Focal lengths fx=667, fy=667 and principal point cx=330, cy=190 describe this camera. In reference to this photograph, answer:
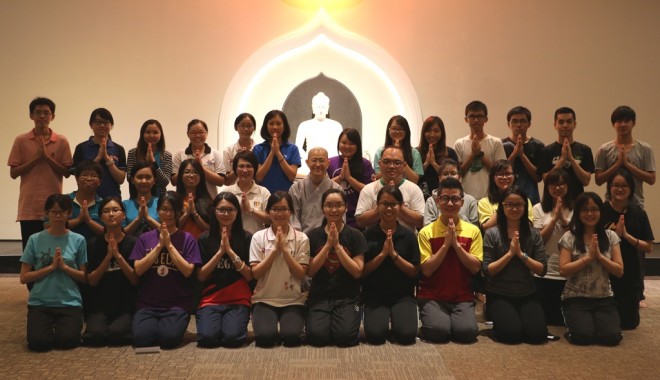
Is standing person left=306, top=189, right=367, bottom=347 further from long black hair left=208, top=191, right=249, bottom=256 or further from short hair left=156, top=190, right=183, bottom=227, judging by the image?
short hair left=156, top=190, right=183, bottom=227

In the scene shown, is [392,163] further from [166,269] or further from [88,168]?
[88,168]

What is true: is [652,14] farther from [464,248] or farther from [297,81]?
[464,248]

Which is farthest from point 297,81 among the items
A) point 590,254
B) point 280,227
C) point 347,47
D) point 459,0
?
point 590,254

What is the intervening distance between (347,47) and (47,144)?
2.89 m

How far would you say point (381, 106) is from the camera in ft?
20.9

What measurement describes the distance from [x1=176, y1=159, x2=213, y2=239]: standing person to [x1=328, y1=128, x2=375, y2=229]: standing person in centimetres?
80

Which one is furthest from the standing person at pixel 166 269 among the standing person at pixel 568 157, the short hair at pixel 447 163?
the standing person at pixel 568 157

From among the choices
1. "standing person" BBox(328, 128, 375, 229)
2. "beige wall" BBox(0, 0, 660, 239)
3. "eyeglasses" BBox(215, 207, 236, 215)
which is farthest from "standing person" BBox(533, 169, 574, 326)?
"beige wall" BBox(0, 0, 660, 239)

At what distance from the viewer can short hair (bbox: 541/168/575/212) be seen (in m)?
3.85

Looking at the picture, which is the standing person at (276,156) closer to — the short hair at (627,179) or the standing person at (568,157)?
the standing person at (568,157)

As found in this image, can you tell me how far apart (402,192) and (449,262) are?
53 cm

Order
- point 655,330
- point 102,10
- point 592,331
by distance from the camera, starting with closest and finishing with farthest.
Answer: point 592,331 → point 655,330 → point 102,10

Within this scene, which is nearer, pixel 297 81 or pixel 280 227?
pixel 280 227

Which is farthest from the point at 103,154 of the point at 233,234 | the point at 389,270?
the point at 389,270
